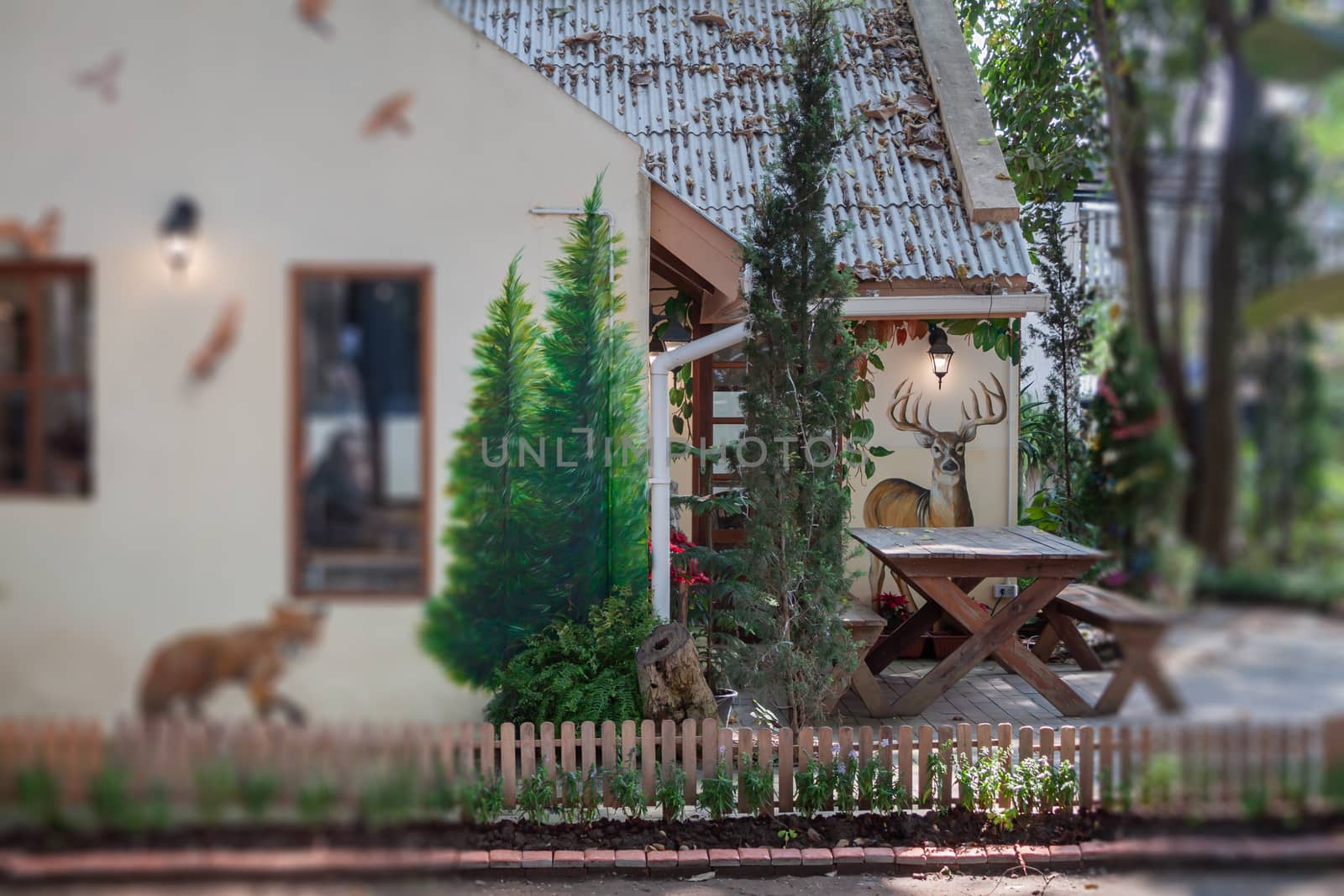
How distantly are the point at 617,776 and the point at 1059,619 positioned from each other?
3.48 metres

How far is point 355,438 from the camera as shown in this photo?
89 cm

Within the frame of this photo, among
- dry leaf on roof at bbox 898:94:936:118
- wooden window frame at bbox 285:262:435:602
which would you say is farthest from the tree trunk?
dry leaf on roof at bbox 898:94:936:118

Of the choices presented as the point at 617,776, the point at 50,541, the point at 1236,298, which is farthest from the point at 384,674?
the point at 617,776

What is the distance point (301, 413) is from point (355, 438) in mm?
50

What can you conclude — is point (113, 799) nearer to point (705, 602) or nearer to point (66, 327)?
point (66, 327)

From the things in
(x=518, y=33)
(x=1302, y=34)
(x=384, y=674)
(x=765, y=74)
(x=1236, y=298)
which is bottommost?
(x=384, y=674)

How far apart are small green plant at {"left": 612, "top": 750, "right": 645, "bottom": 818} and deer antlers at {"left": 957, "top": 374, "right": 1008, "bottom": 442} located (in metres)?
4.78

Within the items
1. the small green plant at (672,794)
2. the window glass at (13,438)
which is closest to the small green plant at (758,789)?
the small green plant at (672,794)

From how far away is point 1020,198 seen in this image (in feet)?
26.4

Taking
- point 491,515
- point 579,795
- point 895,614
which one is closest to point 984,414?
point 895,614

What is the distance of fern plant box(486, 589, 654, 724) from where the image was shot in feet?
15.9

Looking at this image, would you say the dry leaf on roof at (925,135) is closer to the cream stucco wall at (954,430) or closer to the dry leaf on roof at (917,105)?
the dry leaf on roof at (917,105)

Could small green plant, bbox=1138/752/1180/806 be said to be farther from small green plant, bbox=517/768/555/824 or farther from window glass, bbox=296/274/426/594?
small green plant, bbox=517/768/555/824

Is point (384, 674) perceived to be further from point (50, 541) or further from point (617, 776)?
point (617, 776)
